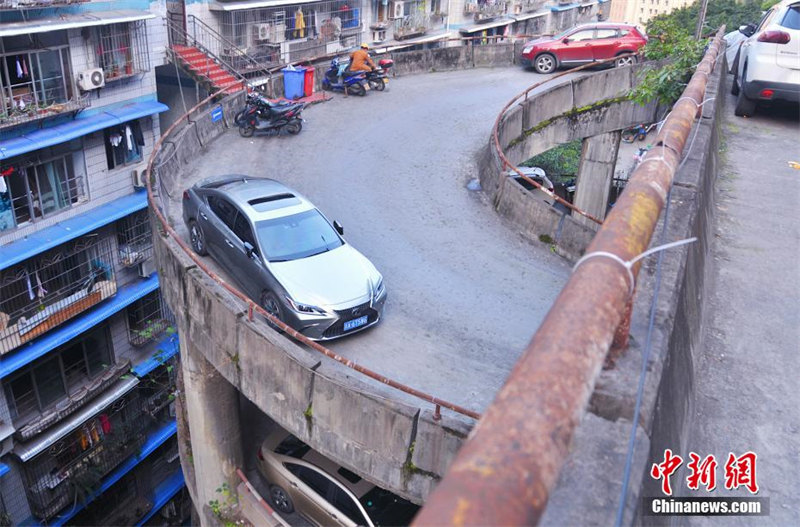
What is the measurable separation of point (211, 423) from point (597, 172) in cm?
1595

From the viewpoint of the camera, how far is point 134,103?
21.8 m

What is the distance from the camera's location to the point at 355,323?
396 inches

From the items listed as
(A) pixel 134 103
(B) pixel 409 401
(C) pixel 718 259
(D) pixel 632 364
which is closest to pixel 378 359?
(B) pixel 409 401

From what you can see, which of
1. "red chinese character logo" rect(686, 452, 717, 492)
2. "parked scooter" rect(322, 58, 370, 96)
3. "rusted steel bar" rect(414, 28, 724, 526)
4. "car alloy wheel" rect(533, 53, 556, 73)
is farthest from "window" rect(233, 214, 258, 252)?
"car alloy wheel" rect(533, 53, 556, 73)

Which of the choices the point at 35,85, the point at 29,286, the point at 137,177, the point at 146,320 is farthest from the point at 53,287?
the point at 35,85

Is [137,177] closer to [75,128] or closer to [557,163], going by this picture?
[75,128]

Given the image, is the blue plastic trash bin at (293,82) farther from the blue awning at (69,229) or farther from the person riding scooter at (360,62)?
the blue awning at (69,229)

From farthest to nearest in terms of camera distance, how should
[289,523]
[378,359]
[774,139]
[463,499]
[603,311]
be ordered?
[774,139] → [289,523] → [378,359] → [603,311] → [463,499]

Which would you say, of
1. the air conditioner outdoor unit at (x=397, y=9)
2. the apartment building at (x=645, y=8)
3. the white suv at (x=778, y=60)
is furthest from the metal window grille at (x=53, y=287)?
the apartment building at (x=645, y=8)

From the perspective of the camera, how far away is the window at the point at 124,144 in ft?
68.7

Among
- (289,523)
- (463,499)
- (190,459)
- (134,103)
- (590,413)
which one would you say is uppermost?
(463,499)

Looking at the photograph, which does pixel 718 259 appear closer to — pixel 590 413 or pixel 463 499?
pixel 590 413

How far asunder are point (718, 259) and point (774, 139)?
5.77m

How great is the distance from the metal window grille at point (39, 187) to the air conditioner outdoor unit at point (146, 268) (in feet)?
8.57
